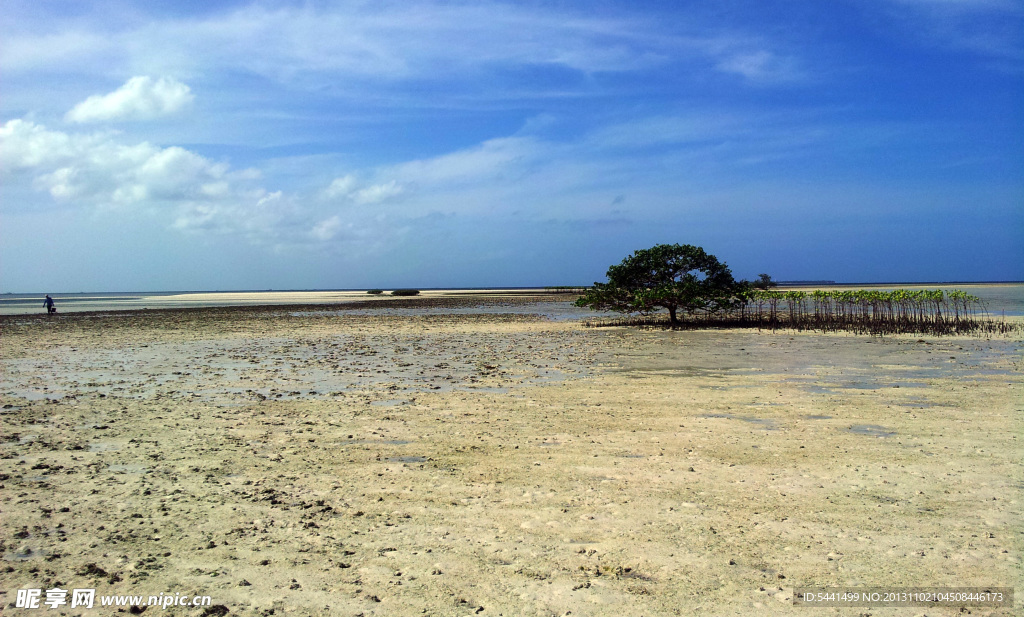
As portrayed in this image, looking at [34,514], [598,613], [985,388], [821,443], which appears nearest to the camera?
[598,613]

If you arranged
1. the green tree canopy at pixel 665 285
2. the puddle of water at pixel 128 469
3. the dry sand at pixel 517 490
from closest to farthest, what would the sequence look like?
the dry sand at pixel 517 490
the puddle of water at pixel 128 469
the green tree canopy at pixel 665 285

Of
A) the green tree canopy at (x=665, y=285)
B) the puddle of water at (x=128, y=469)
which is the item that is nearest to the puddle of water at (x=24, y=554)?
the puddle of water at (x=128, y=469)

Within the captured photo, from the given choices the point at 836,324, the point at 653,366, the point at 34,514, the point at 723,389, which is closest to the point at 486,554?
the point at 34,514

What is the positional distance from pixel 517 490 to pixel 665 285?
2275cm

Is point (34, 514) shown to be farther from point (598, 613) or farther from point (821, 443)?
point (821, 443)

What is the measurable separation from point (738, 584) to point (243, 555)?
12.0 feet

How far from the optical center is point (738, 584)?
13.8 feet

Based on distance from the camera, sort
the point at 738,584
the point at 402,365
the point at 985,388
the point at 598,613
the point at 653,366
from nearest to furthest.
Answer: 1. the point at 598,613
2. the point at 738,584
3. the point at 985,388
4. the point at 653,366
5. the point at 402,365

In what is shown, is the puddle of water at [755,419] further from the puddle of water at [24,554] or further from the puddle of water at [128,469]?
Result: the puddle of water at [24,554]

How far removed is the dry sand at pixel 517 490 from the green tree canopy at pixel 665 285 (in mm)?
13736

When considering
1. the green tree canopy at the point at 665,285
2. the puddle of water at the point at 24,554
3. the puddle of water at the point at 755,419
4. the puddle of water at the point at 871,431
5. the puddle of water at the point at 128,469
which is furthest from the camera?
the green tree canopy at the point at 665,285

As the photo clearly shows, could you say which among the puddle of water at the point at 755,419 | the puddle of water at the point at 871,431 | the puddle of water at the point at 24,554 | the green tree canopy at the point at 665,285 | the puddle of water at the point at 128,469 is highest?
the green tree canopy at the point at 665,285

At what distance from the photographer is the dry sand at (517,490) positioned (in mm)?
4289

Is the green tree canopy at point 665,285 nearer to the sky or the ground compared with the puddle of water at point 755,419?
nearer to the sky
